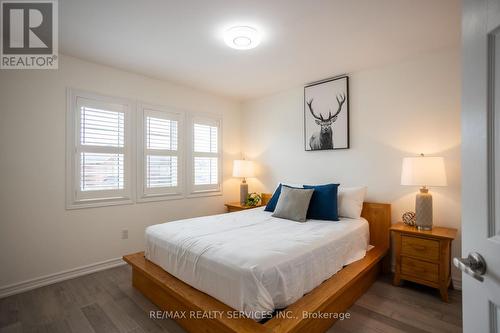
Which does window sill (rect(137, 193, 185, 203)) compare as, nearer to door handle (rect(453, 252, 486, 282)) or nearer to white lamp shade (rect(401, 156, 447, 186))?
white lamp shade (rect(401, 156, 447, 186))

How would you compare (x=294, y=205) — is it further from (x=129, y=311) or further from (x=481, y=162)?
(x=481, y=162)

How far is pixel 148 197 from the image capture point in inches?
137

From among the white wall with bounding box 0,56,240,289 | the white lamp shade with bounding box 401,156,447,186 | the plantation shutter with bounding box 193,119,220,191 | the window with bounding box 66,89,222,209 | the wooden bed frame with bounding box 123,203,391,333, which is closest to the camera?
the wooden bed frame with bounding box 123,203,391,333

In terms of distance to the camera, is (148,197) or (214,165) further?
(214,165)

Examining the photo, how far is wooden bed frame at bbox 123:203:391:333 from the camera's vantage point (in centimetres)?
151

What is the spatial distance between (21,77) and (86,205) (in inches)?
59.5

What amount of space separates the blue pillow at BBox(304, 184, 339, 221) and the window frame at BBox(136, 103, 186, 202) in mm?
2049

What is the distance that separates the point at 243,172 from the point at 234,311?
2.81 meters

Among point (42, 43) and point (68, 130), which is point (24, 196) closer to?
point (68, 130)

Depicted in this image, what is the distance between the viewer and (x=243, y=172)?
426 centimetres

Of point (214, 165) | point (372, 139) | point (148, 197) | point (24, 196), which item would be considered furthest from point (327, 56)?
point (24, 196)

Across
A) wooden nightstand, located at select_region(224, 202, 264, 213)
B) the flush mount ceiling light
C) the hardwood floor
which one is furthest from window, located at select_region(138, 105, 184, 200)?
the flush mount ceiling light

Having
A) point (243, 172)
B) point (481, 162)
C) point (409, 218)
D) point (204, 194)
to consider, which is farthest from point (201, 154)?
point (481, 162)

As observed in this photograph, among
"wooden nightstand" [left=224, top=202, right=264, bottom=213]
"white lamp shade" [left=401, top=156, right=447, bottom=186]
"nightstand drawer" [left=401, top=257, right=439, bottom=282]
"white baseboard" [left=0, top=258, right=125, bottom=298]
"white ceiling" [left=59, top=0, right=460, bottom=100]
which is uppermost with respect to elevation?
"white ceiling" [left=59, top=0, right=460, bottom=100]
